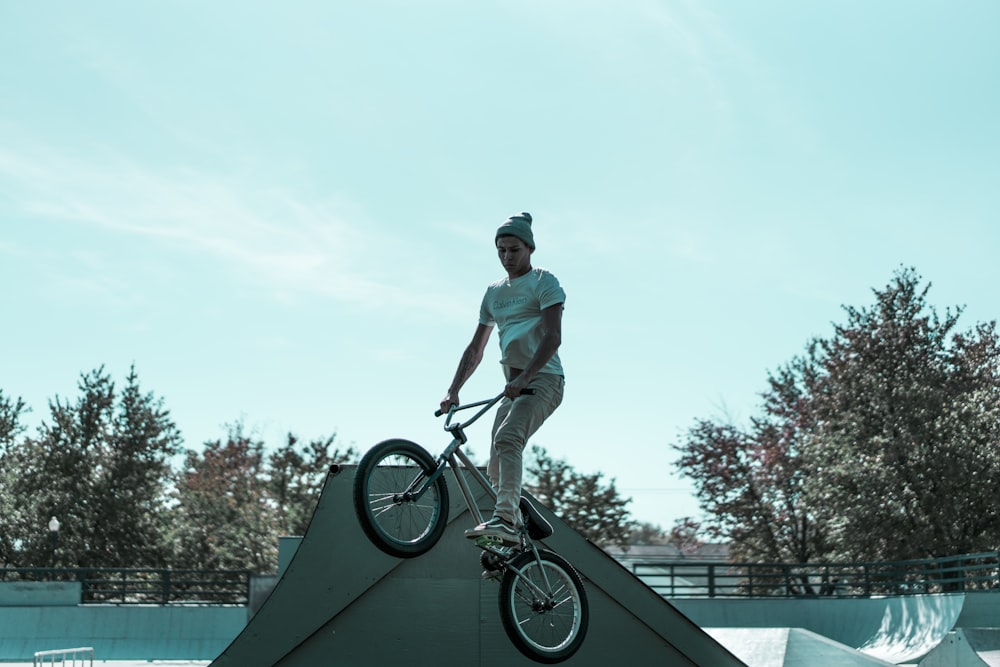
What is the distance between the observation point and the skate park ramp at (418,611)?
8.66m

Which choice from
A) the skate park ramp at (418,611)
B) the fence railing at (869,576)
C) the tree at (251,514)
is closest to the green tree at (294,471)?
the tree at (251,514)

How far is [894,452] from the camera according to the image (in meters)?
30.5

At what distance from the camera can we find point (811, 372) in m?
47.2

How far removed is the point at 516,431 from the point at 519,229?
1326 mm

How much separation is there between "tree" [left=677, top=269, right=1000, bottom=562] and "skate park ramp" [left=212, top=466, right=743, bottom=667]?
78.2ft

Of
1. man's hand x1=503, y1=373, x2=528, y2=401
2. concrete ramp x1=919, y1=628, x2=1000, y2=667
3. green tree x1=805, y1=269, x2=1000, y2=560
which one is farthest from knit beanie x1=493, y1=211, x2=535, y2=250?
green tree x1=805, y1=269, x2=1000, y2=560

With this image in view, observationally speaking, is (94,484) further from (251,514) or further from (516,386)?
(516,386)

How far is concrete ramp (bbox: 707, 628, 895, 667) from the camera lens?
Answer: 12578 mm

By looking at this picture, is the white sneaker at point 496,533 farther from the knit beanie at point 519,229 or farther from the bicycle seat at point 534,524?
Answer: the knit beanie at point 519,229

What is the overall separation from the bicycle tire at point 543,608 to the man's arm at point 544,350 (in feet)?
3.64

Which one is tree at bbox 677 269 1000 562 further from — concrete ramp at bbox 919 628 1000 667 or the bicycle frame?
the bicycle frame

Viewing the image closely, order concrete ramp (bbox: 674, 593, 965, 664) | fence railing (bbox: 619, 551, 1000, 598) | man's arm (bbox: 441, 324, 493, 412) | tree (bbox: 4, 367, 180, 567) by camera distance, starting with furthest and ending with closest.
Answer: tree (bbox: 4, 367, 180, 567) → fence railing (bbox: 619, 551, 1000, 598) → concrete ramp (bbox: 674, 593, 965, 664) → man's arm (bbox: 441, 324, 493, 412)

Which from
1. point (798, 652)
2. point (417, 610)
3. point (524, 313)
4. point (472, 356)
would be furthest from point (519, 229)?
point (798, 652)

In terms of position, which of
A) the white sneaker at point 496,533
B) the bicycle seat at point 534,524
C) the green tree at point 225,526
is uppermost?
the green tree at point 225,526
